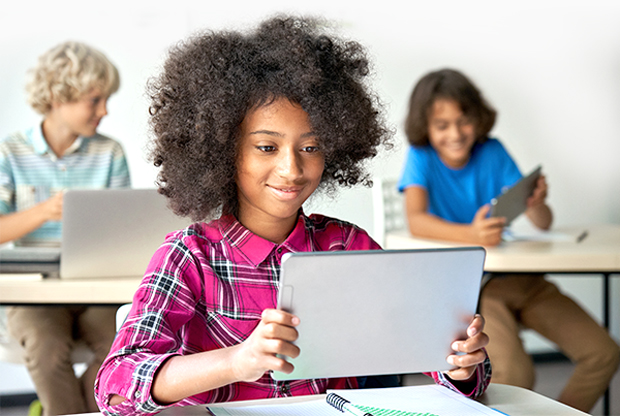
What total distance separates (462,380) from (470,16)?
286 centimetres

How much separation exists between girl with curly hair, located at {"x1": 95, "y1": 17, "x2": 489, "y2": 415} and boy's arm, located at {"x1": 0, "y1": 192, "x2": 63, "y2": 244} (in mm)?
969

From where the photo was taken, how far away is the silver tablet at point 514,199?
2221 millimetres

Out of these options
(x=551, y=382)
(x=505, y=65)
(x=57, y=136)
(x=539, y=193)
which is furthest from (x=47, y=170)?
(x=551, y=382)

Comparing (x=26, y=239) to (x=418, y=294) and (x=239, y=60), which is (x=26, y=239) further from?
(x=418, y=294)

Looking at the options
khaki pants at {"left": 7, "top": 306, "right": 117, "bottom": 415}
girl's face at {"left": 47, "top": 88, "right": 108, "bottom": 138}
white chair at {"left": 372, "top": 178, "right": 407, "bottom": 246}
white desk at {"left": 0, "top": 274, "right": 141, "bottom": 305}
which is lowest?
khaki pants at {"left": 7, "top": 306, "right": 117, "bottom": 415}

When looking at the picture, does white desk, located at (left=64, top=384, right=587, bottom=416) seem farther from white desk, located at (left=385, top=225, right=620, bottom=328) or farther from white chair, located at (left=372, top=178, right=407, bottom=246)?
white chair, located at (left=372, top=178, right=407, bottom=246)

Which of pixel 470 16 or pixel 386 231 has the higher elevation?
pixel 470 16

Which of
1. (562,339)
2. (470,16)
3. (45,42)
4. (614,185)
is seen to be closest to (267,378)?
(562,339)

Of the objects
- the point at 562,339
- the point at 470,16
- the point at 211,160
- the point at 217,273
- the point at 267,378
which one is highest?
the point at 470,16

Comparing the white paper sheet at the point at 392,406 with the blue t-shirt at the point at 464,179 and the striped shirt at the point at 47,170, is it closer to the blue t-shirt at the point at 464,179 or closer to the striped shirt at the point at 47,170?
the striped shirt at the point at 47,170

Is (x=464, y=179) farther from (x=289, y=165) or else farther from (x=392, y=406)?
(x=392, y=406)

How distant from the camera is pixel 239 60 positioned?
1.09 m

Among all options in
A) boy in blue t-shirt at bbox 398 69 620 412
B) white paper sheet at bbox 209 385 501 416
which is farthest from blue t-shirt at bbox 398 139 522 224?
white paper sheet at bbox 209 385 501 416

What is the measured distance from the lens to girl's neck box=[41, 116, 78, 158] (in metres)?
2.50
